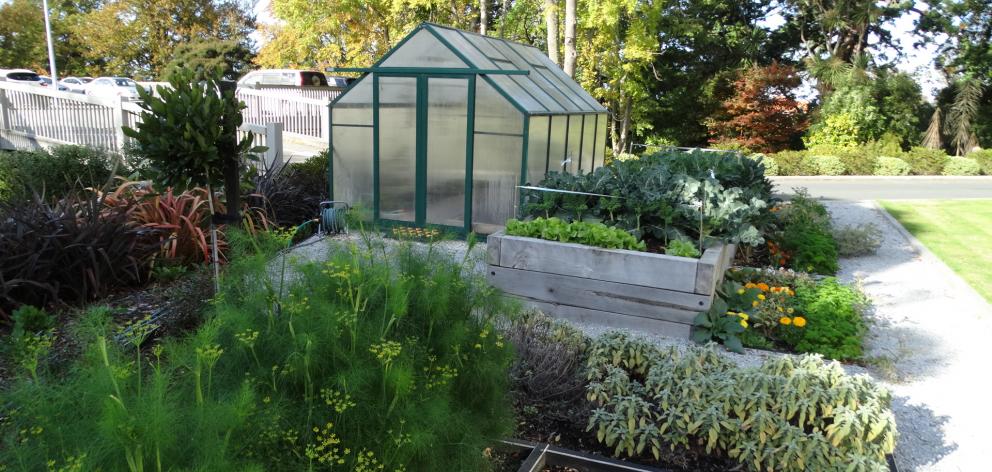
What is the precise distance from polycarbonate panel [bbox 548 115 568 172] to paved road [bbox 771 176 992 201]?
6778 mm

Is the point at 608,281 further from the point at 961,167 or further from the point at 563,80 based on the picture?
the point at 961,167

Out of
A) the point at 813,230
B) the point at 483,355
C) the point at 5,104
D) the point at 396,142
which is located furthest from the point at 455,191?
the point at 5,104

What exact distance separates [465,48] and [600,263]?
386 centimetres

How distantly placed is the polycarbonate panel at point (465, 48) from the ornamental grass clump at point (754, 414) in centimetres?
505

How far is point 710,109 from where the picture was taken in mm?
23766

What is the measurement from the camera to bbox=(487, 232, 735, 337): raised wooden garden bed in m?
5.39

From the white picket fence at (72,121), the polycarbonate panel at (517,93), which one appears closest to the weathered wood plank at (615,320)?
the polycarbonate panel at (517,93)

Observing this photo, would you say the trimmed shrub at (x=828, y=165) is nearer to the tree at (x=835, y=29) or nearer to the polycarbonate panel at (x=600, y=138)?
the tree at (x=835, y=29)

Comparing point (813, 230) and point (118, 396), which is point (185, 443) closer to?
point (118, 396)

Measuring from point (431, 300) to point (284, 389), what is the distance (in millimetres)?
677

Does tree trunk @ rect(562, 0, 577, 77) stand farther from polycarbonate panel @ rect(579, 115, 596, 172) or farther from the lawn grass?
the lawn grass

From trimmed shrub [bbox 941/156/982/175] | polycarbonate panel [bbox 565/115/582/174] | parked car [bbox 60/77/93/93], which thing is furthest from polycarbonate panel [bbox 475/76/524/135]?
parked car [bbox 60/77/93/93]

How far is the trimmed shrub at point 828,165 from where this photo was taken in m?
18.4

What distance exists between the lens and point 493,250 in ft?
19.7
